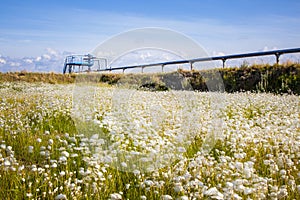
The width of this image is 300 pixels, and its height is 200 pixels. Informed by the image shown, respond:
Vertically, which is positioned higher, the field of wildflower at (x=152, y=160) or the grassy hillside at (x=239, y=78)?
the grassy hillside at (x=239, y=78)

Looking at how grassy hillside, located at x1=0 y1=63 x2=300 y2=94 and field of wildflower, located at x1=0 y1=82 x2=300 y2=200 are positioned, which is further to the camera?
grassy hillside, located at x1=0 y1=63 x2=300 y2=94

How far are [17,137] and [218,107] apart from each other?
5.41 m

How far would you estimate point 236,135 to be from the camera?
562 cm

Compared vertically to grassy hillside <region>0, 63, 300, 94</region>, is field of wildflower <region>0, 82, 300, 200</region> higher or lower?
lower

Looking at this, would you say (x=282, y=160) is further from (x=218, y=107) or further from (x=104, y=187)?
(x=218, y=107)

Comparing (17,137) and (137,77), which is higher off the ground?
(137,77)

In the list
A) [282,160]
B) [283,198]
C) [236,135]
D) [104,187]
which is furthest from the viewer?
[236,135]

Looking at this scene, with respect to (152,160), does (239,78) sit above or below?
above

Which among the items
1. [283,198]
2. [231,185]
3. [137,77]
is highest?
[137,77]

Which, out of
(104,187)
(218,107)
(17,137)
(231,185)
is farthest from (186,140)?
(218,107)

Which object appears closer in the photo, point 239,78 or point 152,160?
point 152,160

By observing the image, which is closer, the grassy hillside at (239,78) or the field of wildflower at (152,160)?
the field of wildflower at (152,160)

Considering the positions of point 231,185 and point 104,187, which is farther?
point 104,187

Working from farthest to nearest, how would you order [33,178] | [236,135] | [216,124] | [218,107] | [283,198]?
1. [218,107]
2. [216,124]
3. [236,135]
4. [33,178]
5. [283,198]
